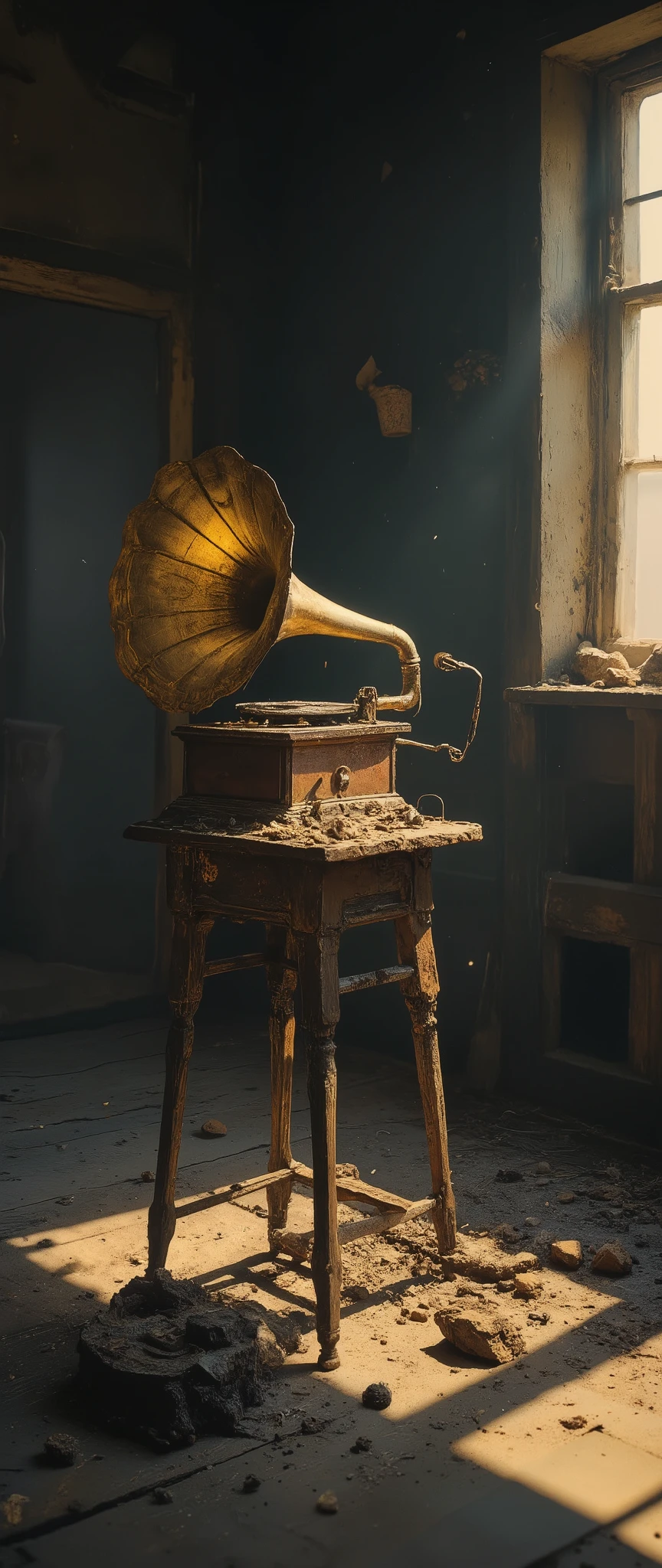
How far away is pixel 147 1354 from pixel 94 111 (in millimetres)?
4199

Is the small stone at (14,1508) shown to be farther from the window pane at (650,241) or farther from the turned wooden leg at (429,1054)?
the window pane at (650,241)

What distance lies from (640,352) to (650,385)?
0.12 meters

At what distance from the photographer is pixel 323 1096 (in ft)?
8.69

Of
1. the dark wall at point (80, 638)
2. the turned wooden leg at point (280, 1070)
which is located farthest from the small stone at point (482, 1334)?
the dark wall at point (80, 638)

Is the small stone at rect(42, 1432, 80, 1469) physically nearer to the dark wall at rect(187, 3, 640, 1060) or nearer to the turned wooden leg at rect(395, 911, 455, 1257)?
the turned wooden leg at rect(395, 911, 455, 1257)

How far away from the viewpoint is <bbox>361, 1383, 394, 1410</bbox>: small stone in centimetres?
241

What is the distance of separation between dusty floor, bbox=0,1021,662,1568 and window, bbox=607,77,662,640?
1.76 m

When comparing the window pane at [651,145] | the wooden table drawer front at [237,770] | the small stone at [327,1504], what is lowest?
the small stone at [327,1504]

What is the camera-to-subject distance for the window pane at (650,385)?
3.99m

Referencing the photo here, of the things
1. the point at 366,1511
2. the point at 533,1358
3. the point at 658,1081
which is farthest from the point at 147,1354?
the point at 658,1081

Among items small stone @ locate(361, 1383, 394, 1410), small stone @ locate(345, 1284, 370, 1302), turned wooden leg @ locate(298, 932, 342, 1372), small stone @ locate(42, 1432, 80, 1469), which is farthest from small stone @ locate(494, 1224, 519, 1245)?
small stone @ locate(42, 1432, 80, 1469)

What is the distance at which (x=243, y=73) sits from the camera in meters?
4.99

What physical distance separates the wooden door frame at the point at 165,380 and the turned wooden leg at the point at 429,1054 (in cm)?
232

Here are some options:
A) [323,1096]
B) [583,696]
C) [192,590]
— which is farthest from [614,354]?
[323,1096]
